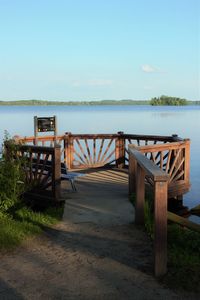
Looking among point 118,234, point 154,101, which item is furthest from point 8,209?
point 154,101

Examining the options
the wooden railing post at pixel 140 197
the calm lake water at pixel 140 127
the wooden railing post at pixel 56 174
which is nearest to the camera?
the wooden railing post at pixel 140 197

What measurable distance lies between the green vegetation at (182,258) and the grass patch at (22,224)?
5.20ft

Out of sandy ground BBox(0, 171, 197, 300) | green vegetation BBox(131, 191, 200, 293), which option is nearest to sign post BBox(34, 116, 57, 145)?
sandy ground BBox(0, 171, 197, 300)

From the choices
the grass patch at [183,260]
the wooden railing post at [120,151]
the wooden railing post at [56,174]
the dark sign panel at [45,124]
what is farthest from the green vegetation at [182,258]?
the dark sign panel at [45,124]

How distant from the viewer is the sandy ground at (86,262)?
3564mm

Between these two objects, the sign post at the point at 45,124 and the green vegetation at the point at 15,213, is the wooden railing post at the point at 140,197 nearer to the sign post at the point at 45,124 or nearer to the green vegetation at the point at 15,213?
the green vegetation at the point at 15,213

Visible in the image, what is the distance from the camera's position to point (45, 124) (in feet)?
37.3

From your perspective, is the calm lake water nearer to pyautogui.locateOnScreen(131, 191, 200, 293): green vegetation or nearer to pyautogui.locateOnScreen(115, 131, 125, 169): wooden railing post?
pyautogui.locateOnScreen(115, 131, 125, 169): wooden railing post

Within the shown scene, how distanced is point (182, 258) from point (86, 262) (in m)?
1.09

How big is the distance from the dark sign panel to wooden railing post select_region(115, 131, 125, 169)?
2.05 m

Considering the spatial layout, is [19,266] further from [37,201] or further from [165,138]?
[165,138]

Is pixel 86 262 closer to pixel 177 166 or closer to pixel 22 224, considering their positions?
pixel 22 224

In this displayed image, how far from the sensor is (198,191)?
1409 centimetres

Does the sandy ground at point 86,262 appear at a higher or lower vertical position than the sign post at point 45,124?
lower
